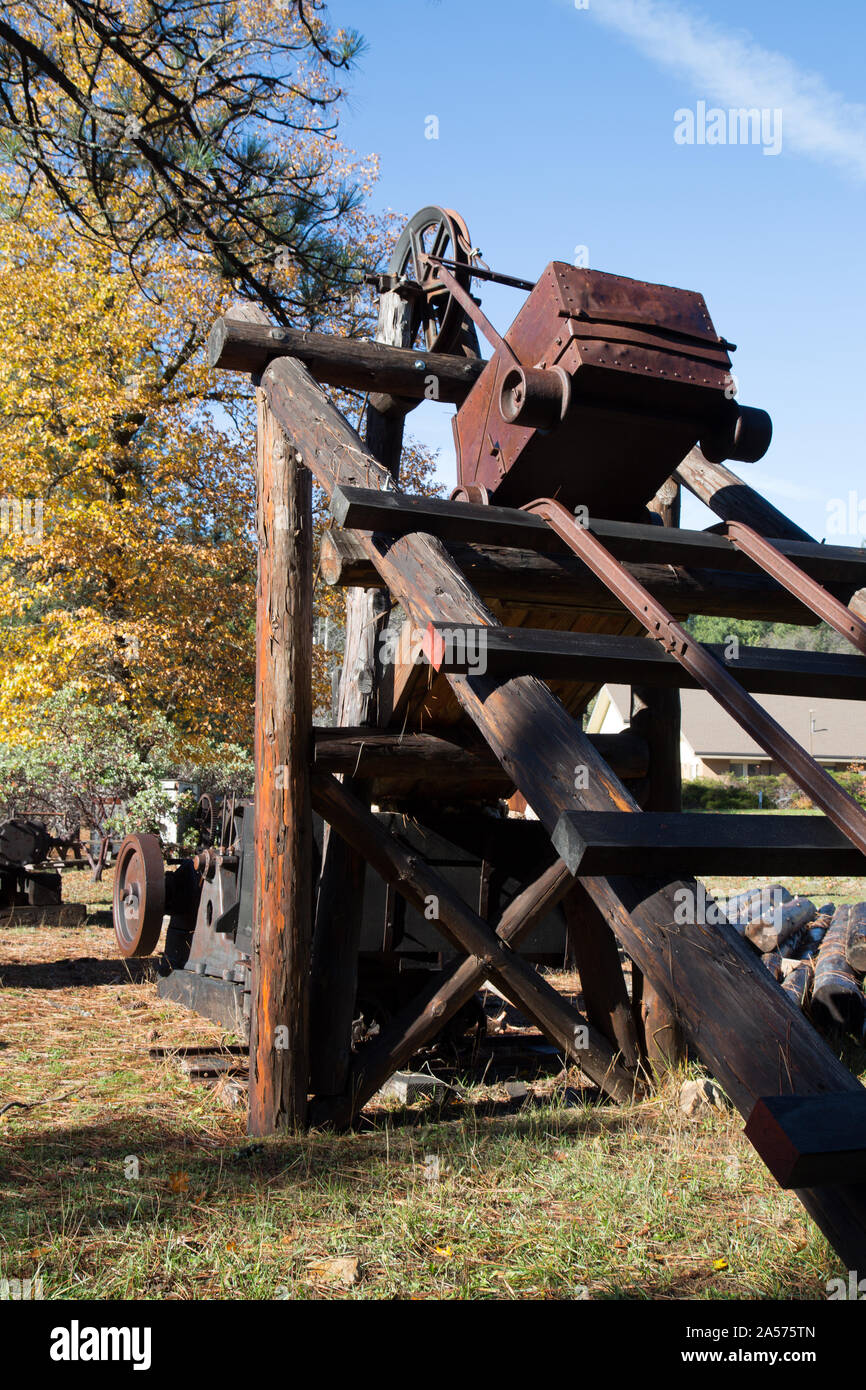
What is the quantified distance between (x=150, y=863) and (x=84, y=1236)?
3960 mm

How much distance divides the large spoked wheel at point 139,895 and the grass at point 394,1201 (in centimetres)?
139

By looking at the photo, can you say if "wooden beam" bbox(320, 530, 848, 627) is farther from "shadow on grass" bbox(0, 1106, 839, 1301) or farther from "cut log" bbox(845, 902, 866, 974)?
"cut log" bbox(845, 902, 866, 974)

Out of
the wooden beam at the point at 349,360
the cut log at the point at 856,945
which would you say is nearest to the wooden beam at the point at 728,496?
the wooden beam at the point at 349,360

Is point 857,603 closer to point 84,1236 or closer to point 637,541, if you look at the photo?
point 637,541

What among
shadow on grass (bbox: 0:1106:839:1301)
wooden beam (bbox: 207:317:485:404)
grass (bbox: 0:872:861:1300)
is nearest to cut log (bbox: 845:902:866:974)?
grass (bbox: 0:872:861:1300)

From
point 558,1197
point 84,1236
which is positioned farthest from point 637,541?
point 84,1236

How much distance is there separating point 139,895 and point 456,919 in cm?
312

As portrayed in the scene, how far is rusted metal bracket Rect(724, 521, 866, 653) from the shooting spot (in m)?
3.51

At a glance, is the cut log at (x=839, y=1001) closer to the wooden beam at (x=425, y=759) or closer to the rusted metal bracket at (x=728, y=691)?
the wooden beam at (x=425, y=759)

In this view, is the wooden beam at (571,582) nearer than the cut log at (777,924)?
Yes

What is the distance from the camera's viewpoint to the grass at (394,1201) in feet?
10.6

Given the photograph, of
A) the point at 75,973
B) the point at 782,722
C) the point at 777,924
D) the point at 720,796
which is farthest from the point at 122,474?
the point at 782,722

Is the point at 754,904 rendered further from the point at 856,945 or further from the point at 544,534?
the point at 544,534
